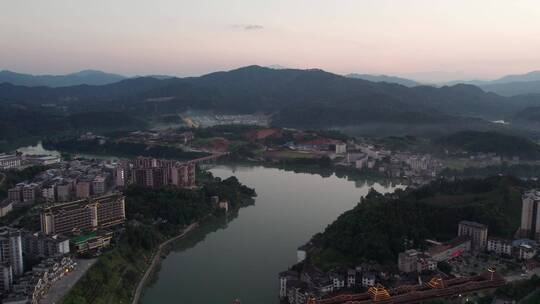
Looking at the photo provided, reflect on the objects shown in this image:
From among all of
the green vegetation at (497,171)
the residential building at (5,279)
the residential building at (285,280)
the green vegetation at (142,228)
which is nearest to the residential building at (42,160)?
the green vegetation at (142,228)

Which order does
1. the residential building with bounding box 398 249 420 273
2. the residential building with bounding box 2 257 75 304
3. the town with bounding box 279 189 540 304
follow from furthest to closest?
1. the residential building with bounding box 398 249 420 273
2. the town with bounding box 279 189 540 304
3. the residential building with bounding box 2 257 75 304

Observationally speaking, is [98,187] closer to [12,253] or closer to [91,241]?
[91,241]

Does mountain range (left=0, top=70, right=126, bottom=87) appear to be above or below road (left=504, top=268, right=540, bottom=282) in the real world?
above

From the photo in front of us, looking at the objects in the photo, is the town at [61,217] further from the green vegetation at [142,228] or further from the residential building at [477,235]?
the residential building at [477,235]

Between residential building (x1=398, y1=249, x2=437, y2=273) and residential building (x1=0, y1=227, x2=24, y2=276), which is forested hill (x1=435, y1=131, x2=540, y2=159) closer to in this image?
residential building (x1=398, y1=249, x2=437, y2=273)

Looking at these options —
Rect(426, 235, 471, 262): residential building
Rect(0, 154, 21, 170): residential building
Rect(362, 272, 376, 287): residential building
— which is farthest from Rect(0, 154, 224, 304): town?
Rect(426, 235, 471, 262): residential building

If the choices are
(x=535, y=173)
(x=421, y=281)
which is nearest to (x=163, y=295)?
(x=421, y=281)

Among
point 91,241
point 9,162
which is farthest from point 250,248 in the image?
point 9,162
